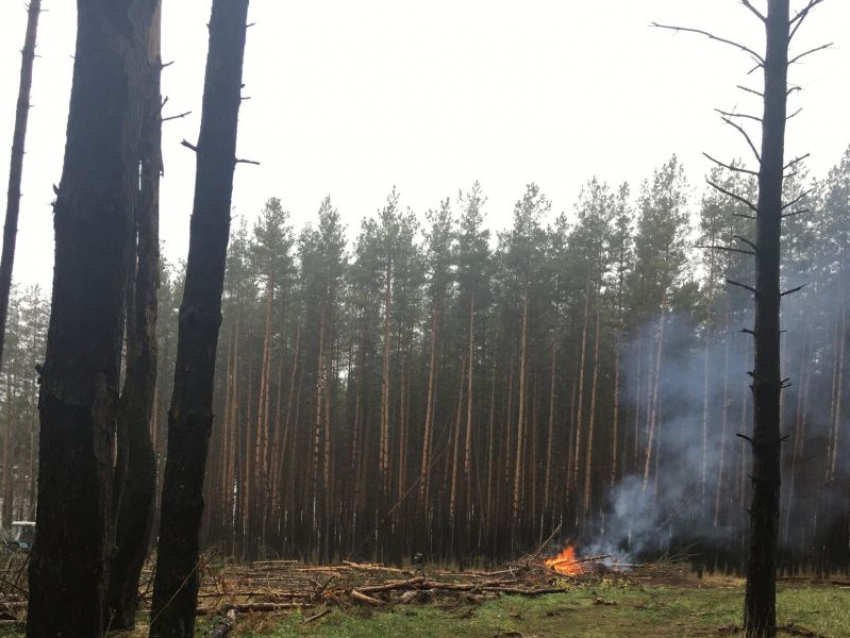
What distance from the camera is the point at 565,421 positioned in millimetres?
33438

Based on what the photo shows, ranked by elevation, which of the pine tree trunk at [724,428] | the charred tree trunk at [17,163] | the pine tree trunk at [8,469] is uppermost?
the charred tree trunk at [17,163]

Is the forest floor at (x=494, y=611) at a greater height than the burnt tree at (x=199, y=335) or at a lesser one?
lesser

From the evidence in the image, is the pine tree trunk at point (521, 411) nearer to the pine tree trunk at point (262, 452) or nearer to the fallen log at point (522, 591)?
the pine tree trunk at point (262, 452)

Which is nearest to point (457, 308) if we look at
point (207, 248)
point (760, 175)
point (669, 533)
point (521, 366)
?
point (521, 366)

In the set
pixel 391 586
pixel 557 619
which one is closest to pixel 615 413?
pixel 391 586

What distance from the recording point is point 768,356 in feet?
23.9

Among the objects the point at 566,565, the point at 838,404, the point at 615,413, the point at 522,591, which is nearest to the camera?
the point at 522,591

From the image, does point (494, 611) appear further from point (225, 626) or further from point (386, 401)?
point (386, 401)

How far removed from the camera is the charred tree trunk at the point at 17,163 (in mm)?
13102

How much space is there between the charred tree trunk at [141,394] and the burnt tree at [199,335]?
69.5 inches

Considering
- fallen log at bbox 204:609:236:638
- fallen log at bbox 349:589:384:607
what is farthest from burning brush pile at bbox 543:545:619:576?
fallen log at bbox 204:609:236:638

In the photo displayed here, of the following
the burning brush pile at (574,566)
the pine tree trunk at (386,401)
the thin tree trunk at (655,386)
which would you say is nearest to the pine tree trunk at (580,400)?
the thin tree trunk at (655,386)

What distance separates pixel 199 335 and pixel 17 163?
35.2 feet

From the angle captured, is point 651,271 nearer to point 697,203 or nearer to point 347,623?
point 697,203
